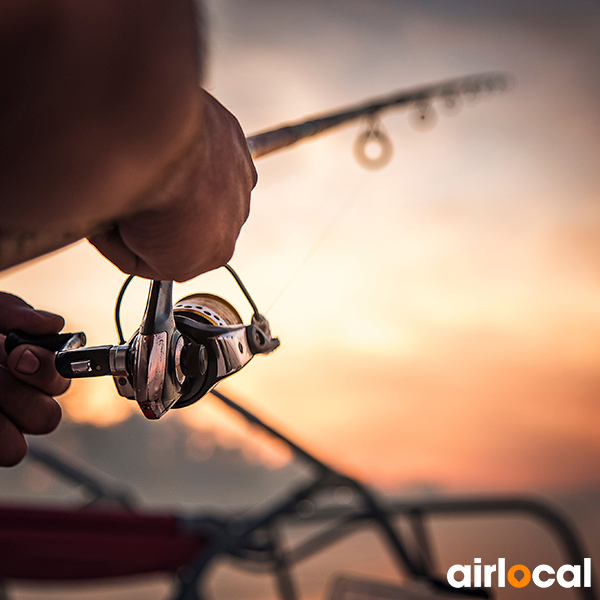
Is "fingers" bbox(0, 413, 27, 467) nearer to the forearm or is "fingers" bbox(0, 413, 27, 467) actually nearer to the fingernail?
the fingernail

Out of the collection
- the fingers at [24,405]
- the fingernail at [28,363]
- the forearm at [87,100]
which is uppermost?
the fingernail at [28,363]

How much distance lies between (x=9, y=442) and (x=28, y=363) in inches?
5.1

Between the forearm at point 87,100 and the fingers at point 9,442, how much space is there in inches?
20.1

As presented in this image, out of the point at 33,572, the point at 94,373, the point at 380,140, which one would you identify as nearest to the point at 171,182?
the point at 94,373

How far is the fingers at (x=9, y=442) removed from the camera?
767mm

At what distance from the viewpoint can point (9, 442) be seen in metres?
0.77

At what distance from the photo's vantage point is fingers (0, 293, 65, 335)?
0.74m

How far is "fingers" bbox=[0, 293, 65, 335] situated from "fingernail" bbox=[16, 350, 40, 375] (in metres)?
0.03

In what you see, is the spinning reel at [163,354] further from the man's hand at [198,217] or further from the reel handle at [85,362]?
the man's hand at [198,217]

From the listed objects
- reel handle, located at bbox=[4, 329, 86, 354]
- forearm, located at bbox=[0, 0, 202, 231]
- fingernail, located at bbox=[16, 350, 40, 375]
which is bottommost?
forearm, located at bbox=[0, 0, 202, 231]

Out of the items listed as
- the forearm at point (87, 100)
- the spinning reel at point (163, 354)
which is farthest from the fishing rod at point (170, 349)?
the forearm at point (87, 100)

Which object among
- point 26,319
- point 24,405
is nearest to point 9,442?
point 24,405

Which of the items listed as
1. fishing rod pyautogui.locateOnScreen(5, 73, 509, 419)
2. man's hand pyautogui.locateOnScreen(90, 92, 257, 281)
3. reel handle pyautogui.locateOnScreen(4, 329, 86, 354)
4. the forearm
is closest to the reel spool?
fishing rod pyautogui.locateOnScreen(5, 73, 509, 419)

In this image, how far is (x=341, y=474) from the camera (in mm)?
2719
